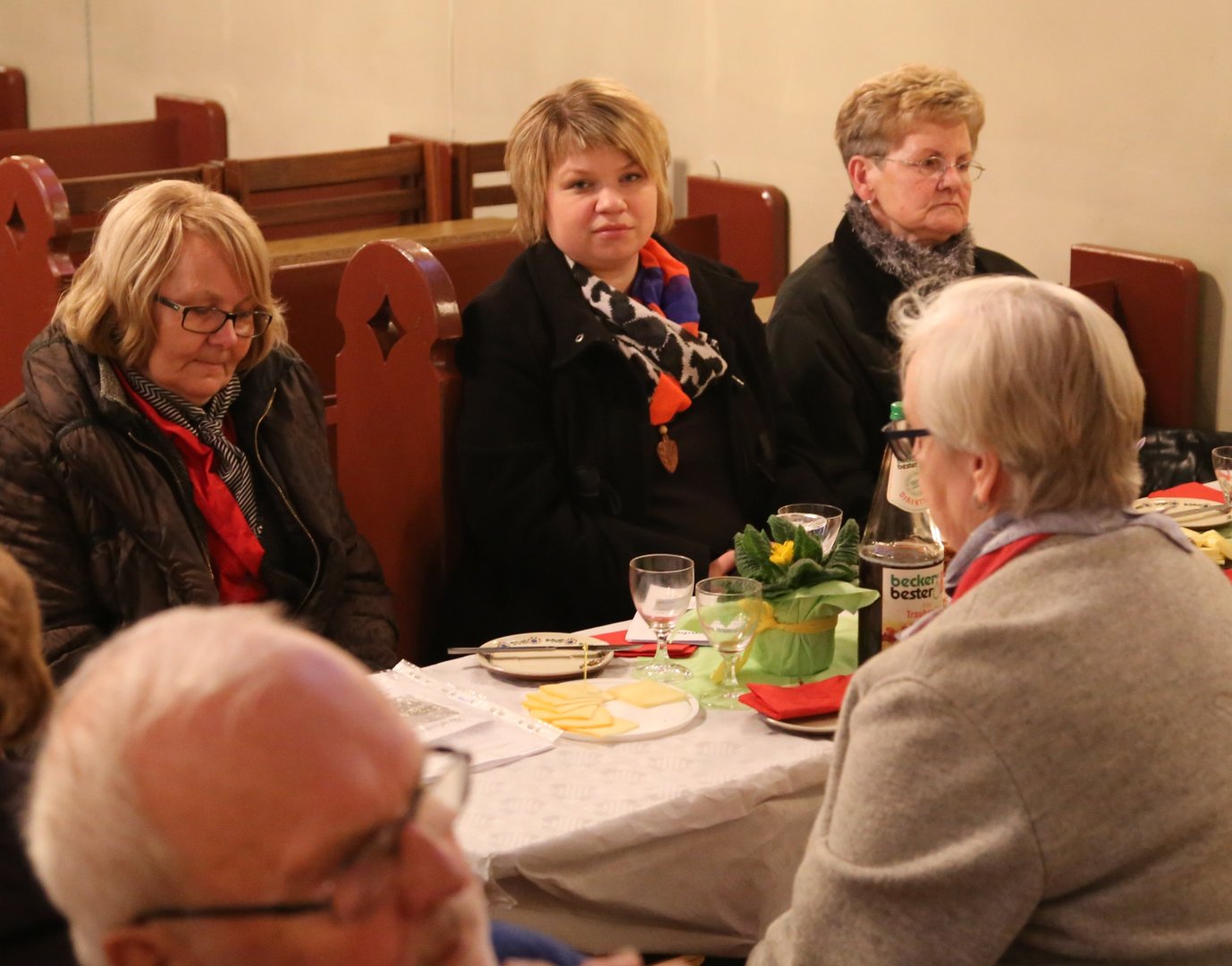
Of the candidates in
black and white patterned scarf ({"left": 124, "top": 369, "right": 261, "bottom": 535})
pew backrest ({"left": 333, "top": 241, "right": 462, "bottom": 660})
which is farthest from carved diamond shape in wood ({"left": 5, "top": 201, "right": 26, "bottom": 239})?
black and white patterned scarf ({"left": 124, "top": 369, "right": 261, "bottom": 535})

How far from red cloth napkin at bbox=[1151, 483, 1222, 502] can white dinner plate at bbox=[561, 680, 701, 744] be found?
137 cm

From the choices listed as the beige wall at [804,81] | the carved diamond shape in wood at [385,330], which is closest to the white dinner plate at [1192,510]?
the beige wall at [804,81]

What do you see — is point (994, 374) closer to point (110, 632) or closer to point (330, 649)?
point (330, 649)

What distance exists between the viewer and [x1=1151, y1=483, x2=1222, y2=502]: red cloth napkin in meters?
3.01

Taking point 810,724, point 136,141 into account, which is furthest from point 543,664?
point 136,141

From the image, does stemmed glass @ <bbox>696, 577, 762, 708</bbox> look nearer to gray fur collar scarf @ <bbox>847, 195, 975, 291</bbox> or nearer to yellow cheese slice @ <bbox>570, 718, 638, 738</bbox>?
yellow cheese slice @ <bbox>570, 718, 638, 738</bbox>

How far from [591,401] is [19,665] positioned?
1.73 metres

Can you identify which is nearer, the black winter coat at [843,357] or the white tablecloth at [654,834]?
the white tablecloth at [654,834]

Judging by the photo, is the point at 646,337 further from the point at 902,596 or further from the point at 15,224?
the point at 15,224

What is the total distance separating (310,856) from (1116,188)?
3.63 meters

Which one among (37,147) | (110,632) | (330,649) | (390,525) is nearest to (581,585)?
(390,525)

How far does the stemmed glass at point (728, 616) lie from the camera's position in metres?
2.10

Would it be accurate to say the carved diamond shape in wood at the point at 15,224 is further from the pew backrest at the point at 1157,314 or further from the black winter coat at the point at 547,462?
the pew backrest at the point at 1157,314

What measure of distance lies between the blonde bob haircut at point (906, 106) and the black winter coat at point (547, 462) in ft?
3.12
